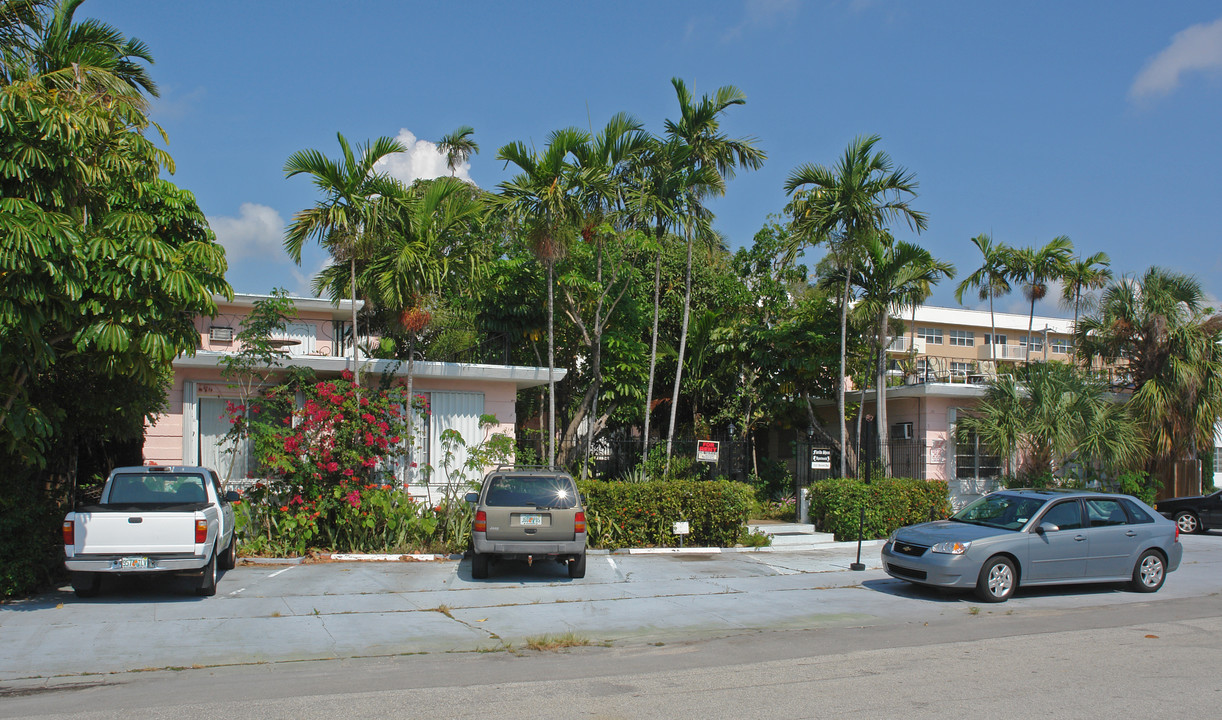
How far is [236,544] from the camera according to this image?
13609 millimetres

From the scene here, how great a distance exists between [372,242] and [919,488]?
39.8 feet

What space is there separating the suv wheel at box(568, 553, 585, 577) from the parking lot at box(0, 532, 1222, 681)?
142 millimetres

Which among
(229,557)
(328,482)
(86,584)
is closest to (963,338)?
(328,482)

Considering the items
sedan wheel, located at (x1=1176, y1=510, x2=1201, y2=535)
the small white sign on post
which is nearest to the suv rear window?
the small white sign on post

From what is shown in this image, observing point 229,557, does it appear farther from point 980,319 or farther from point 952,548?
point 980,319

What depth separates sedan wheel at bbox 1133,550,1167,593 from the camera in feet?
39.7

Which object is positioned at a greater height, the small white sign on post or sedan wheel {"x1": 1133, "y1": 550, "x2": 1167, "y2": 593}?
the small white sign on post

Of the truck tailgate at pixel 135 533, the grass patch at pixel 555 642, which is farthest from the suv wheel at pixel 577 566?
the truck tailgate at pixel 135 533

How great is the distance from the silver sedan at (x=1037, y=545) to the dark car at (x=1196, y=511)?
32.9 ft

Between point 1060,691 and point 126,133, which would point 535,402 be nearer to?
point 126,133

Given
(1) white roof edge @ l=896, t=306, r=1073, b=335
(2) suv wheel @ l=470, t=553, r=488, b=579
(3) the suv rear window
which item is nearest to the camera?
(3) the suv rear window

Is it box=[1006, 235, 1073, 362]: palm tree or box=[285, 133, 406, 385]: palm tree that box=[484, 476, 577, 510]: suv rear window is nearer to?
box=[285, 133, 406, 385]: palm tree

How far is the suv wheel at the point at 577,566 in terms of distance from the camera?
1245cm

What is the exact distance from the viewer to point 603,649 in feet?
28.0
